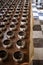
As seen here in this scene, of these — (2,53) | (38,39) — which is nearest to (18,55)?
(2,53)

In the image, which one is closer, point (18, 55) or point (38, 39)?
point (18, 55)

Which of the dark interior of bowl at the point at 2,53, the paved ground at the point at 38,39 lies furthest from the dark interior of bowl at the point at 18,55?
the paved ground at the point at 38,39

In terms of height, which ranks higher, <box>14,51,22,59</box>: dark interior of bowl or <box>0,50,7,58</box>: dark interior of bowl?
<box>0,50,7,58</box>: dark interior of bowl

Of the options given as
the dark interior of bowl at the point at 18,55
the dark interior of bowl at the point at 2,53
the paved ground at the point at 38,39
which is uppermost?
the dark interior of bowl at the point at 2,53

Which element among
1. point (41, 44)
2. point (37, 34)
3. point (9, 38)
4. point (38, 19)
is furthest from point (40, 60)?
point (38, 19)

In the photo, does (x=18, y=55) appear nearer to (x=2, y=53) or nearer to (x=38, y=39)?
(x=2, y=53)

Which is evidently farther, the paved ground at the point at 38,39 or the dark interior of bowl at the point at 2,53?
the paved ground at the point at 38,39

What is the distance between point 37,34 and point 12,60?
87.9 inches

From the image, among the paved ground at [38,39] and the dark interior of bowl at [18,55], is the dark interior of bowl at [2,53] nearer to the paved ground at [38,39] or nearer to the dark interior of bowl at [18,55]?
the dark interior of bowl at [18,55]

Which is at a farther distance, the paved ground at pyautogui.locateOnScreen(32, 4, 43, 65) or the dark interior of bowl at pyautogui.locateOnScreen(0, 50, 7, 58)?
the paved ground at pyautogui.locateOnScreen(32, 4, 43, 65)

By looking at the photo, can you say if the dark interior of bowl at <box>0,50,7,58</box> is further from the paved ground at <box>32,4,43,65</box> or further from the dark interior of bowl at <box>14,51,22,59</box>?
the paved ground at <box>32,4,43,65</box>

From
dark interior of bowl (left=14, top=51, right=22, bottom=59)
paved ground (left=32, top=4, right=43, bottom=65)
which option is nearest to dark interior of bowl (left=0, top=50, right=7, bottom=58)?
dark interior of bowl (left=14, top=51, right=22, bottom=59)

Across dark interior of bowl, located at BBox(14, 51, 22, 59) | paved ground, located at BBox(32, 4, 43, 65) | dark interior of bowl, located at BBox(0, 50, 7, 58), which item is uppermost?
dark interior of bowl, located at BBox(0, 50, 7, 58)

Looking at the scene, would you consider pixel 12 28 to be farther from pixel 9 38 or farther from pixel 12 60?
pixel 12 60
